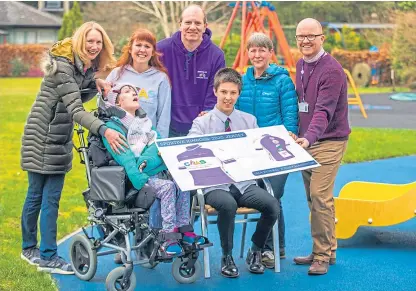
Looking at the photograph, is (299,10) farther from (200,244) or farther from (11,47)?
(200,244)

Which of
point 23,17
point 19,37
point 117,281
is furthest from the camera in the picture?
point 19,37

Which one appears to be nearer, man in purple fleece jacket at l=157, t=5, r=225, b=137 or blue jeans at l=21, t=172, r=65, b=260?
blue jeans at l=21, t=172, r=65, b=260

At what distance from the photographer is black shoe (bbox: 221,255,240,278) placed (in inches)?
240

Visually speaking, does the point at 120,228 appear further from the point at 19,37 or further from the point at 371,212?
the point at 19,37

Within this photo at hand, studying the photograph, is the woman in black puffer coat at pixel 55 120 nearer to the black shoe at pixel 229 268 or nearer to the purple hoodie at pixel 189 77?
the purple hoodie at pixel 189 77

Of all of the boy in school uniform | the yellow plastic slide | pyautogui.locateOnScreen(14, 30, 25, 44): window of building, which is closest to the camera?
the boy in school uniform

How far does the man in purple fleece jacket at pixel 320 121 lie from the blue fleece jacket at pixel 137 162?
114 centimetres

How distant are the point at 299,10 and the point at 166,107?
37.3 m

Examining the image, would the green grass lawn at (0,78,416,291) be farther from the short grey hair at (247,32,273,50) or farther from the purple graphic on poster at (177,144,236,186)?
the short grey hair at (247,32,273,50)

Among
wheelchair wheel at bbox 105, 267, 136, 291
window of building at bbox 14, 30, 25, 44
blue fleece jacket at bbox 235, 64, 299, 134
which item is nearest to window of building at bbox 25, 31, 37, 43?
window of building at bbox 14, 30, 25, 44

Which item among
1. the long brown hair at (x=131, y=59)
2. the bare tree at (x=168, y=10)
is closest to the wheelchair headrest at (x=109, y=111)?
the long brown hair at (x=131, y=59)

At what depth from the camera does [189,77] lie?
6.59 m

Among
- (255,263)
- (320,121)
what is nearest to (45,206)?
(255,263)

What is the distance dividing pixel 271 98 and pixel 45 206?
1.99 m
